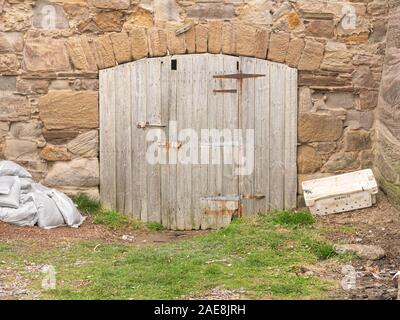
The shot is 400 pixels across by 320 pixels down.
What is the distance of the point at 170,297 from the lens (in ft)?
17.6

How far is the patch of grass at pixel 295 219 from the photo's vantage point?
7910 mm

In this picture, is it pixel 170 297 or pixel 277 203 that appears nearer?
pixel 170 297

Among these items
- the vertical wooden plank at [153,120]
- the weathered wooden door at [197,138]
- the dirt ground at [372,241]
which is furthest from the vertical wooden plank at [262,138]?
the vertical wooden plank at [153,120]

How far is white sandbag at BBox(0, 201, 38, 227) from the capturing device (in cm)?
765

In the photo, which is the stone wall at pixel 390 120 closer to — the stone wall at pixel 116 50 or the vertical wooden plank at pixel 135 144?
the stone wall at pixel 116 50

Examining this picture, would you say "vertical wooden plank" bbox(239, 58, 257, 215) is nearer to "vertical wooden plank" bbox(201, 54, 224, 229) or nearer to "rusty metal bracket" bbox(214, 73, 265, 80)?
"rusty metal bracket" bbox(214, 73, 265, 80)

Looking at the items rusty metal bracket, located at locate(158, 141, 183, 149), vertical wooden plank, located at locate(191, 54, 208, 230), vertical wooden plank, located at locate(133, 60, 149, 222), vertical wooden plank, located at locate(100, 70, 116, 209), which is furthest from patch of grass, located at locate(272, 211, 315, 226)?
vertical wooden plank, located at locate(100, 70, 116, 209)

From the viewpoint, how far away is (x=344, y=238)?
732 cm

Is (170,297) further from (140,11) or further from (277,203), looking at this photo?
(140,11)

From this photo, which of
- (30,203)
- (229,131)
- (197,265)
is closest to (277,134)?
(229,131)

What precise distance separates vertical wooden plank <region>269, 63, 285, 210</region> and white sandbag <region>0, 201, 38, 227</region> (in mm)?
2797

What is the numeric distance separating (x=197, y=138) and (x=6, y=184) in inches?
87.7
